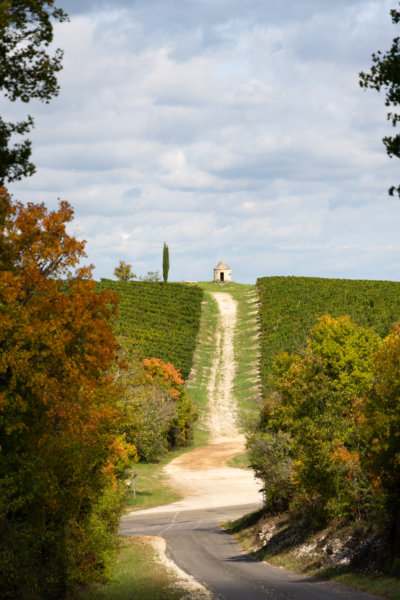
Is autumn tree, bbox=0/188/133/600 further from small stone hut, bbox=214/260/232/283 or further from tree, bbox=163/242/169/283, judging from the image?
small stone hut, bbox=214/260/232/283

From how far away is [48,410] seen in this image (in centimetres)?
2158

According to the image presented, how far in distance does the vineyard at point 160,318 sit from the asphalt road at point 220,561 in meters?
32.4

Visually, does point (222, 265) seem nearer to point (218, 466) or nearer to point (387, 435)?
point (218, 466)

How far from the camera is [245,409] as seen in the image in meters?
78.6

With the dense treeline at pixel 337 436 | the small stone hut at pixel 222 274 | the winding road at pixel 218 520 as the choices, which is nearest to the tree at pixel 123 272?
the small stone hut at pixel 222 274

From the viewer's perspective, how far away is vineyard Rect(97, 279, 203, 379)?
297ft

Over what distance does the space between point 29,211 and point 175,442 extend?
51893 millimetres

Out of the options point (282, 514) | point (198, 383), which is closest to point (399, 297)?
point (198, 383)

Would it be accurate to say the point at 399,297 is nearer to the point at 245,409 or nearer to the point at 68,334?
the point at 245,409

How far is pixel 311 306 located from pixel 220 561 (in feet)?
250

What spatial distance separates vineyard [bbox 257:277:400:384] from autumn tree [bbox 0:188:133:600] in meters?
60.4

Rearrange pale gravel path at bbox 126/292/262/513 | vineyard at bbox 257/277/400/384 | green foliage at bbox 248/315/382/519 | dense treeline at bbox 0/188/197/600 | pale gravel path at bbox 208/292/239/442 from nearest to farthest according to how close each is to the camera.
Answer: dense treeline at bbox 0/188/197/600, green foliage at bbox 248/315/382/519, pale gravel path at bbox 126/292/262/513, pale gravel path at bbox 208/292/239/442, vineyard at bbox 257/277/400/384

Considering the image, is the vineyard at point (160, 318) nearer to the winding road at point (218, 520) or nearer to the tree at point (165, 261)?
the tree at point (165, 261)

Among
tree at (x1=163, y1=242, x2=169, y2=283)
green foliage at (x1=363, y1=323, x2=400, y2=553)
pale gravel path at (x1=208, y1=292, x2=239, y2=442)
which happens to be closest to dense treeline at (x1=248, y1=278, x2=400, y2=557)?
green foliage at (x1=363, y1=323, x2=400, y2=553)
